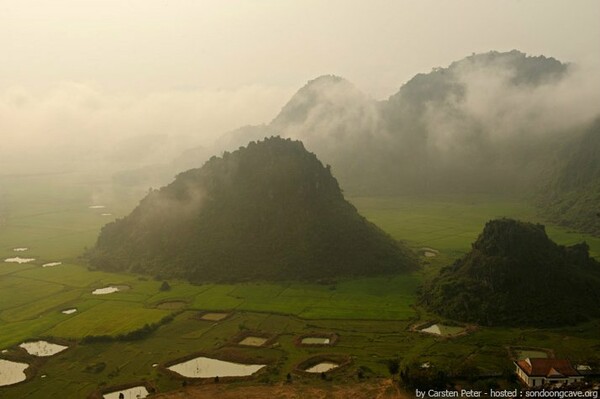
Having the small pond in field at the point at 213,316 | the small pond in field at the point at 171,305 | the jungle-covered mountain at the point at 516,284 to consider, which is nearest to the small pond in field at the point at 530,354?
the jungle-covered mountain at the point at 516,284

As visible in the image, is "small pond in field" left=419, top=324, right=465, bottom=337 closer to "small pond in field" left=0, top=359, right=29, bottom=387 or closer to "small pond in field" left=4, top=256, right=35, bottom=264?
"small pond in field" left=0, top=359, right=29, bottom=387

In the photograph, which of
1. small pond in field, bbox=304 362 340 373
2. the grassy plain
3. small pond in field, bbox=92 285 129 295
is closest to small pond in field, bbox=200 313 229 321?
the grassy plain

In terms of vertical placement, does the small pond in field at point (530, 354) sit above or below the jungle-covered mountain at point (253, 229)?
below

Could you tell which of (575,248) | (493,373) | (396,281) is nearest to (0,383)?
(493,373)

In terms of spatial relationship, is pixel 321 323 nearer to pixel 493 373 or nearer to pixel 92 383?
pixel 493 373

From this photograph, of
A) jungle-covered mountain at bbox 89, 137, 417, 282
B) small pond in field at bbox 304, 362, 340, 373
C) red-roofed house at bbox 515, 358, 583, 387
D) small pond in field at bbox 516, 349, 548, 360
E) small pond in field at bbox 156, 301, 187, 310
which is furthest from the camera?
jungle-covered mountain at bbox 89, 137, 417, 282

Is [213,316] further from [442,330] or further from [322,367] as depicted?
Result: [442,330]

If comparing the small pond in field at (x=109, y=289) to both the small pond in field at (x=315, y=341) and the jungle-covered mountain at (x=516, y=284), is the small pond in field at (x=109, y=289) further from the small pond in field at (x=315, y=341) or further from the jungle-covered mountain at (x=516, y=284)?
the jungle-covered mountain at (x=516, y=284)
